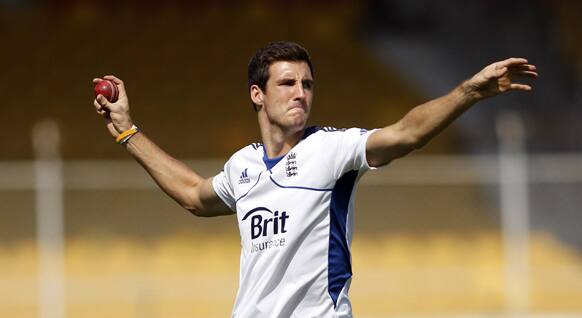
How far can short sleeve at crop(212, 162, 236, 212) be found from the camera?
5220 millimetres

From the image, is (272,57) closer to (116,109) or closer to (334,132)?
(334,132)

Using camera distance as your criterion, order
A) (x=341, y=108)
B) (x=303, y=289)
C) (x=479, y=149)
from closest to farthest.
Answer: (x=303, y=289)
(x=479, y=149)
(x=341, y=108)

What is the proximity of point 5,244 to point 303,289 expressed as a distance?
9.48 metres

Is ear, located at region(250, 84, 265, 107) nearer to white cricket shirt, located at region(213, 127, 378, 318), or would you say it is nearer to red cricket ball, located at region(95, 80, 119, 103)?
white cricket shirt, located at region(213, 127, 378, 318)

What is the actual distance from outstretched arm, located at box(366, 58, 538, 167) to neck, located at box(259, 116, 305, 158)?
0.42m

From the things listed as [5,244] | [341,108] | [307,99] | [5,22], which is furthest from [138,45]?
[307,99]

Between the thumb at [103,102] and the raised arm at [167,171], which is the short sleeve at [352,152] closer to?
the raised arm at [167,171]

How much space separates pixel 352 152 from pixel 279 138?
0.42 m

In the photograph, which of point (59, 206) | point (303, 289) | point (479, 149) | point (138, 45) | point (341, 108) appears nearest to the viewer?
point (303, 289)

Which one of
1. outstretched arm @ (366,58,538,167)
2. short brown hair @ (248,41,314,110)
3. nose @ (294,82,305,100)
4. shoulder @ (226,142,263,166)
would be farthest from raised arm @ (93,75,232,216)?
outstretched arm @ (366,58,538,167)

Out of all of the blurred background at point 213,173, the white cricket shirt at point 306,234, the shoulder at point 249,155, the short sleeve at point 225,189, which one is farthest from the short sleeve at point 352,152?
the blurred background at point 213,173

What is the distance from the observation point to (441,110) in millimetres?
4355

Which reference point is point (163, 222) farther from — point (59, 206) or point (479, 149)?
point (479, 149)

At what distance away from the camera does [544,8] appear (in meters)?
18.5
